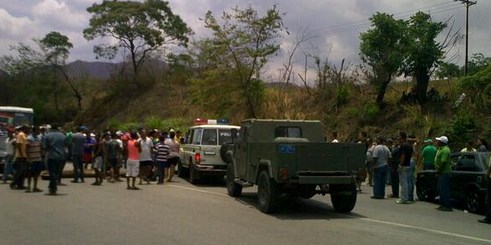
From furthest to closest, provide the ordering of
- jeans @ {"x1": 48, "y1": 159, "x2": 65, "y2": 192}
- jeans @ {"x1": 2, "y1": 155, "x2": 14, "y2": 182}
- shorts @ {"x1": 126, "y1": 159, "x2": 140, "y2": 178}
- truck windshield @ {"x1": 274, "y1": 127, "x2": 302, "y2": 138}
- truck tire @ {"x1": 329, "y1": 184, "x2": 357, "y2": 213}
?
1. jeans @ {"x1": 2, "y1": 155, "x2": 14, "y2": 182}
2. shorts @ {"x1": 126, "y1": 159, "x2": 140, "y2": 178}
3. jeans @ {"x1": 48, "y1": 159, "x2": 65, "y2": 192}
4. truck windshield @ {"x1": 274, "y1": 127, "x2": 302, "y2": 138}
5. truck tire @ {"x1": 329, "y1": 184, "x2": 357, "y2": 213}

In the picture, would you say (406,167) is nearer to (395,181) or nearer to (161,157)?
(395,181)

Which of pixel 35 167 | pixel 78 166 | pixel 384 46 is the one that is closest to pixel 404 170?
pixel 35 167

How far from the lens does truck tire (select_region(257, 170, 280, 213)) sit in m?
12.0

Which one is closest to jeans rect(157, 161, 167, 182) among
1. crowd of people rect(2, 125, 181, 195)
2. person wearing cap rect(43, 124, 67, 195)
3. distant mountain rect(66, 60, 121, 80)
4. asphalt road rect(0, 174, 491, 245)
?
crowd of people rect(2, 125, 181, 195)

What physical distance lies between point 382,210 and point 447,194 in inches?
66.9

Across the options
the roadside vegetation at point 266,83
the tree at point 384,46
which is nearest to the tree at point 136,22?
the roadside vegetation at point 266,83

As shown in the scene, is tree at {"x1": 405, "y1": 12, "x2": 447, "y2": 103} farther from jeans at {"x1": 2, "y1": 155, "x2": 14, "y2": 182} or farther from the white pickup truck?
jeans at {"x1": 2, "y1": 155, "x2": 14, "y2": 182}

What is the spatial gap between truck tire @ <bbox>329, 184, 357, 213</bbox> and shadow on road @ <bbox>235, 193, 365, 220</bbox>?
A: 17 cm

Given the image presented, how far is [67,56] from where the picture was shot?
5666 cm

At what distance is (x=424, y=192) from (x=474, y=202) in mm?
2471

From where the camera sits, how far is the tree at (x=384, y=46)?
88.0 ft

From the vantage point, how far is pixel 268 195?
39.4 ft

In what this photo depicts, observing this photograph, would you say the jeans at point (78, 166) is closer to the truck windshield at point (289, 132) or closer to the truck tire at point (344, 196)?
the truck windshield at point (289, 132)

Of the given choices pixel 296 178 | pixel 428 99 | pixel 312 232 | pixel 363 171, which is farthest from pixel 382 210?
pixel 428 99
